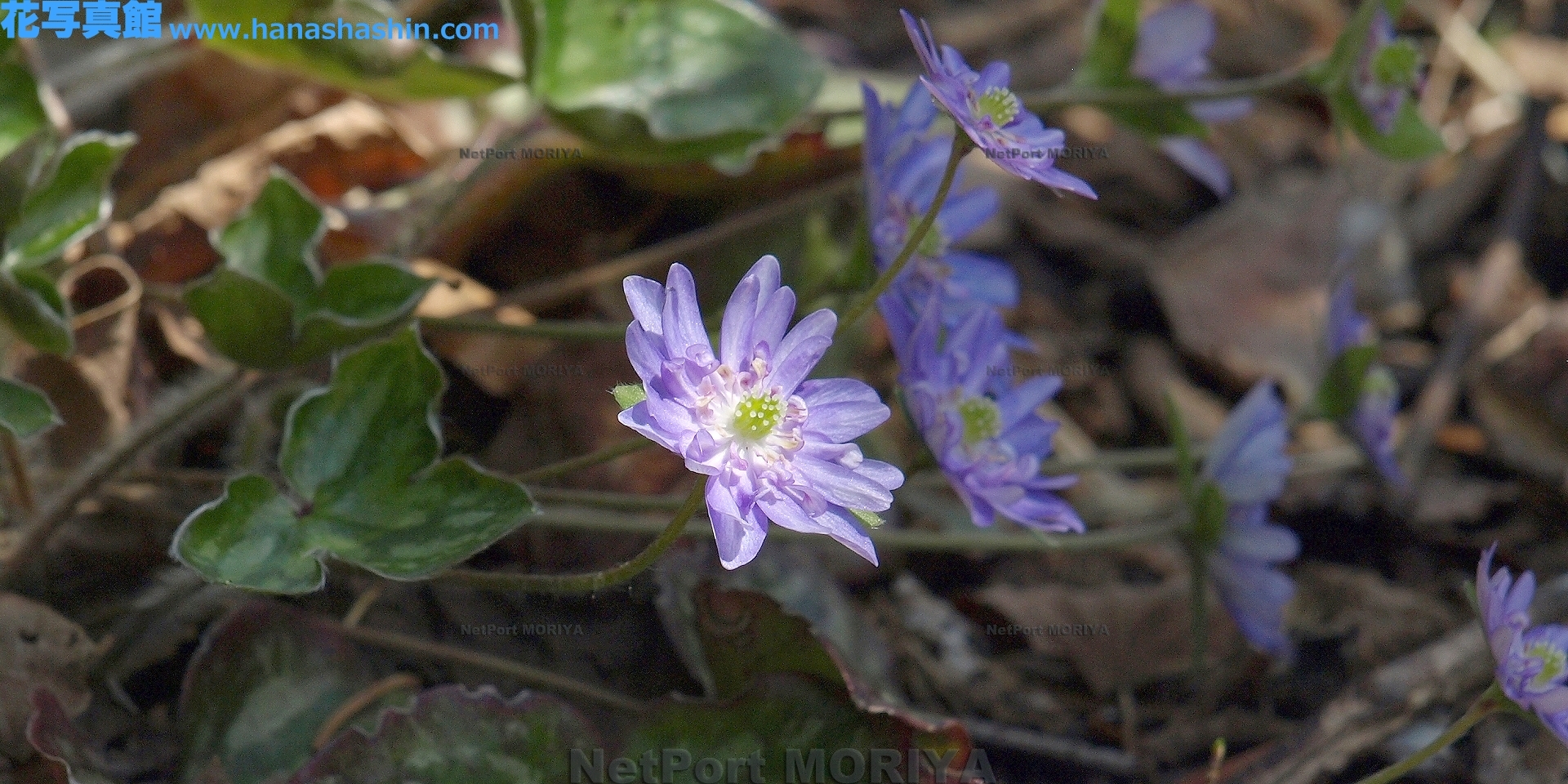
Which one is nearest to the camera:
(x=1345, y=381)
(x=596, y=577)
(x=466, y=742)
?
(x=596, y=577)

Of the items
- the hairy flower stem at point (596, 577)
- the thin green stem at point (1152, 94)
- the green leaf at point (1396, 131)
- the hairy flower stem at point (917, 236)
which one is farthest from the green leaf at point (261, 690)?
the green leaf at point (1396, 131)

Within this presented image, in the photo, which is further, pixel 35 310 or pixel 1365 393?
pixel 1365 393

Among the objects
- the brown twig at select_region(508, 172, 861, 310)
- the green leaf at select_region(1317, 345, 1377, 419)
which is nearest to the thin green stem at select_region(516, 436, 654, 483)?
the brown twig at select_region(508, 172, 861, 310)

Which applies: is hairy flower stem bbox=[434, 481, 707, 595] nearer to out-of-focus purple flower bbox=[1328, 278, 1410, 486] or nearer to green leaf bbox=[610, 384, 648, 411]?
green leaf bbox=[610, 384, 648, 411]

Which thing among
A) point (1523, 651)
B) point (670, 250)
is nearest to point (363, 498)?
point (670, 250)

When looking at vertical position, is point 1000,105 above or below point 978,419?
above

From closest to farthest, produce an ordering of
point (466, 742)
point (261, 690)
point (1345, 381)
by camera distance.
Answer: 1. point (466, 742)
2. point (261, 690)
3. point (1345, 381)

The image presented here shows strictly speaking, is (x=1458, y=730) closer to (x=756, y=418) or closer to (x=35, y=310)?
(x=756, y=418)

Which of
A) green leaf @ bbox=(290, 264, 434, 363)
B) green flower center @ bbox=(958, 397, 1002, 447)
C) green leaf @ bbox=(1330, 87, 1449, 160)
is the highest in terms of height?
green leaf @ bbox=(1330, 87, 1449, 160)
